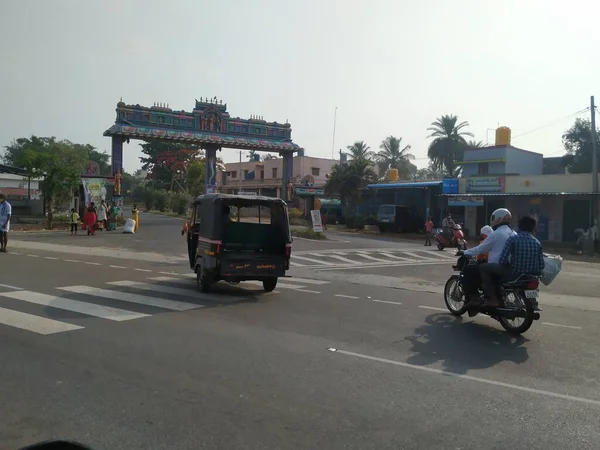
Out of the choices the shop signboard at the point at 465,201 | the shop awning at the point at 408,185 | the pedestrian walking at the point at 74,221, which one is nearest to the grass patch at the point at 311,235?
the shop signboard at the point at 465,201

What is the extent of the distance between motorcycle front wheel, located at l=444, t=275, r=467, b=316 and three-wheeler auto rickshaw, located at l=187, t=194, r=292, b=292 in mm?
3362

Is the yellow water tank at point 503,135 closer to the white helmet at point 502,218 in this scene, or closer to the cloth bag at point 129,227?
the cloth bag at point 129,227

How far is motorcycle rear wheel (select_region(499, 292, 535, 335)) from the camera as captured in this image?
7.25 meters

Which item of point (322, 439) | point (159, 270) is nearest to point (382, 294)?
point (159, 270)

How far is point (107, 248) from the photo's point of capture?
2120 cm

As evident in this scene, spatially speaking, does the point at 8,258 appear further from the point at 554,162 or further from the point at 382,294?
the point at 554,162

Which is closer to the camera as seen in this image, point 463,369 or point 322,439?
point 322,439

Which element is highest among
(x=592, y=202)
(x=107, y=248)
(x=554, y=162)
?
(x=554, y=162)

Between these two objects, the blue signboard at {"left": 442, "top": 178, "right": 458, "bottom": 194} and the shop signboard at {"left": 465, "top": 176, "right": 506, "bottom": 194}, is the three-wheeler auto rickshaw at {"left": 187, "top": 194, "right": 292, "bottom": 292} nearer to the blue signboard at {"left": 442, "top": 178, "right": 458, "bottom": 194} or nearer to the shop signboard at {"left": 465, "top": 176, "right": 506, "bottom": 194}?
the shop signboard at {"left": 465, "top": 176, "right": 506, "bottom": 194}

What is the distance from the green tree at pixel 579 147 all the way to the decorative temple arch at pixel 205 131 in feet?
76.1

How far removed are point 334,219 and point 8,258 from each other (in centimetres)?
3563

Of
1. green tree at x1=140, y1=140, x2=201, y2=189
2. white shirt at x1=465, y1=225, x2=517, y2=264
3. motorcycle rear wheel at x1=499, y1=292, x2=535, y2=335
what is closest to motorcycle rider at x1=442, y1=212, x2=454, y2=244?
white shirt at x1=465, y1=225, x2=517, y2=264

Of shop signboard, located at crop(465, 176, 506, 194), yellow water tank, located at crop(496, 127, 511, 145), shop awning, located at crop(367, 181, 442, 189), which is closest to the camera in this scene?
shop signboard, located at crop(465, 176, 506, 194)

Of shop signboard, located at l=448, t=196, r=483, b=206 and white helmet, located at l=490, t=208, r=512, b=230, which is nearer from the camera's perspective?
white helmet, located at l=490, t=208, r=512, b=230
